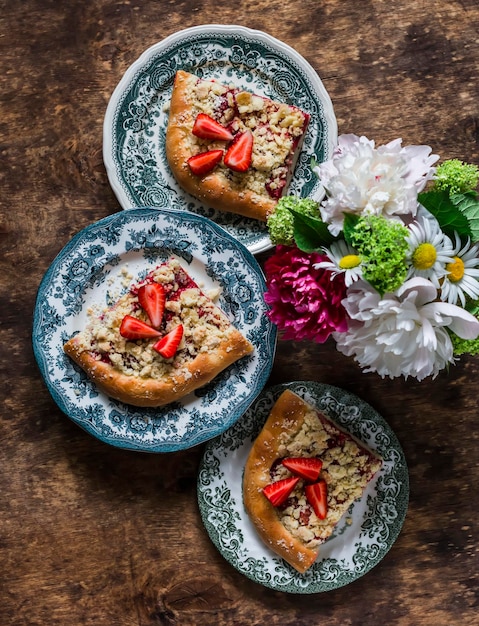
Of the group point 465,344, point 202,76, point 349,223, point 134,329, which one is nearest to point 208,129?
point 202,76

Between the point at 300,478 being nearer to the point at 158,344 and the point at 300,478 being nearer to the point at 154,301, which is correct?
the point at 158,344

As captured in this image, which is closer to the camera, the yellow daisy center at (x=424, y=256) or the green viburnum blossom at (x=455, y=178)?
the yellow daisy center at (x=424, y=256)

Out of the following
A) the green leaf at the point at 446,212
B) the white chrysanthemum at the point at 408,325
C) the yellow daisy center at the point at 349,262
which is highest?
the green leaf at the point at 446,212

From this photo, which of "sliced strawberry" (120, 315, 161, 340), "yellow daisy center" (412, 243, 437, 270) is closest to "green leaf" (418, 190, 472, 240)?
"yellow daisy center" (412, 243, 437, 270)

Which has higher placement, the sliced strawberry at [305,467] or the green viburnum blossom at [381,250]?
the green viburnum blossom at [381,250]

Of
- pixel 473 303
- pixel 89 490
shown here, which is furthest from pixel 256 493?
pixel 473 303

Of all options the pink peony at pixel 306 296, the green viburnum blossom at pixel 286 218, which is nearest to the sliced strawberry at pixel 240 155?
the green viburnum blossom at pixel 286 218

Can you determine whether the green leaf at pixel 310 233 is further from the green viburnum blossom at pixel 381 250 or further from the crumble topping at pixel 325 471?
the crumble topping at pixel 325 471
